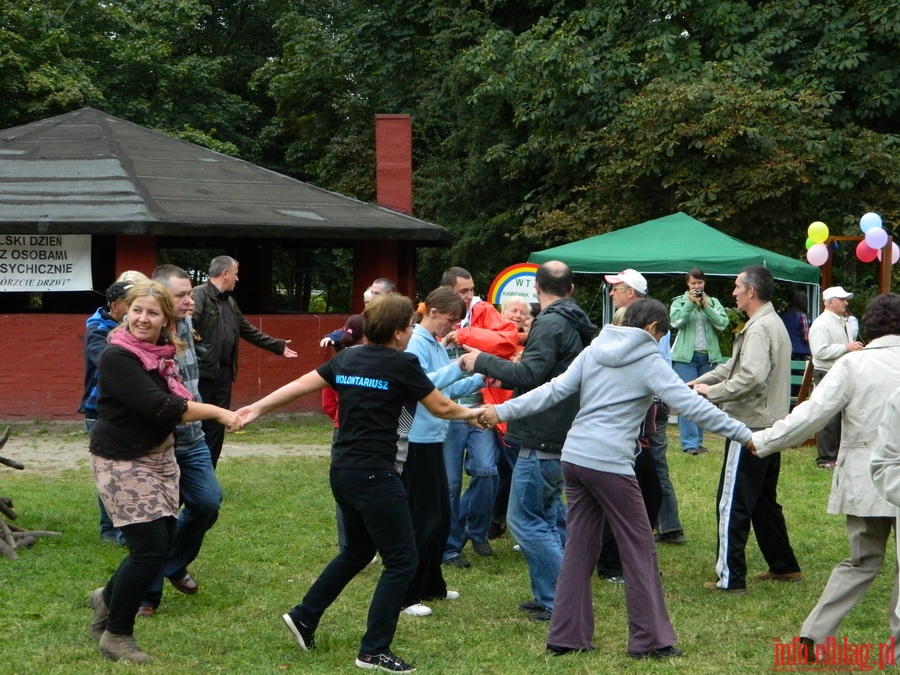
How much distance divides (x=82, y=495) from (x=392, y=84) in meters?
17.0

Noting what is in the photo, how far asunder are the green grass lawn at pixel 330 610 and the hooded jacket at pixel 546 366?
3.33ft

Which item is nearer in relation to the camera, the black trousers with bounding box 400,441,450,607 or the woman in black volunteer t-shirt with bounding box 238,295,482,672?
the woman in black volunteer t-shirt with bounding box 238,295,482,672

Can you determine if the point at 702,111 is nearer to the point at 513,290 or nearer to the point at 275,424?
the point at 275,424

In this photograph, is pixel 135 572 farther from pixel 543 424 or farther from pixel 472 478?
pixel 472 478

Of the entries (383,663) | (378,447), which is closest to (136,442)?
(378,447)

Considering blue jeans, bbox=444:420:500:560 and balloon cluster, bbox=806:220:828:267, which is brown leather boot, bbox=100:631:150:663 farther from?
balloon cluster, bbox=806:220:828:267

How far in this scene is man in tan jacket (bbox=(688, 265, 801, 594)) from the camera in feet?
22.0

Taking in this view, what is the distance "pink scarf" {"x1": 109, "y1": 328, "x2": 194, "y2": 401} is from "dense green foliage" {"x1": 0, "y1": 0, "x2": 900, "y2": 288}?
14.2m

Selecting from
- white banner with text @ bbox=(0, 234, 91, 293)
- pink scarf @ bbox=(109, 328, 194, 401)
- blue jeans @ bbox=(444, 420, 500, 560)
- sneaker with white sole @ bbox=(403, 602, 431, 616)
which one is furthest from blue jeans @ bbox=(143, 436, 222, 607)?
white banner with text @ bbox=(0, 234, 91, 293)

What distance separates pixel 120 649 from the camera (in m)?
5.28

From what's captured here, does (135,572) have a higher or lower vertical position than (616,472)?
lower

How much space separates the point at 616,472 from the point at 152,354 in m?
2.21

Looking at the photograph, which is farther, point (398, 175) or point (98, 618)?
point (398, 175)

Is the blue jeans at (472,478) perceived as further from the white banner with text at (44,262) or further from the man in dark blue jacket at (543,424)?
the white banner with text at (44,262)
